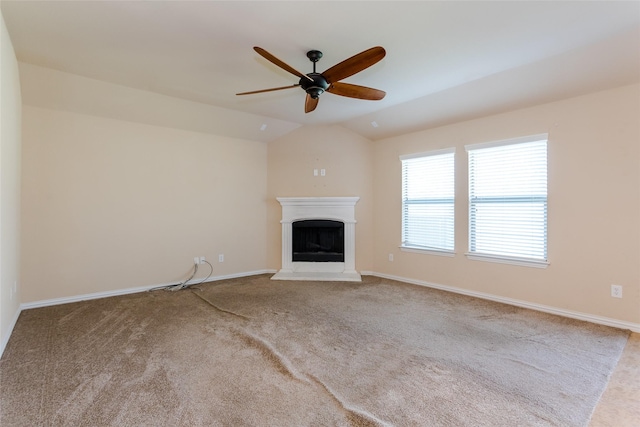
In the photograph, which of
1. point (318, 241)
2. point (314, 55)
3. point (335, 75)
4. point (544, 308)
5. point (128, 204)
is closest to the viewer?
point (335, 75)

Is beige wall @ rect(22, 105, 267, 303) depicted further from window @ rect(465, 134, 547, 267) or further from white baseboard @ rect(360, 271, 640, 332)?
window @ rect(465, 134, 547, 267)

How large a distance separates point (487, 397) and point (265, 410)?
4.34ft

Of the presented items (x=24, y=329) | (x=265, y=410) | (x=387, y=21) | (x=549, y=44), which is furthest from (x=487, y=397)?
(x=24, y=329)

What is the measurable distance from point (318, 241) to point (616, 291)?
12.5 ft

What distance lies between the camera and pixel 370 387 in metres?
1.87

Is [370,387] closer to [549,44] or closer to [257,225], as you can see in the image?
[549,44]

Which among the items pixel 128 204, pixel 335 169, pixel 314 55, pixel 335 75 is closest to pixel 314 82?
pixel 335 75

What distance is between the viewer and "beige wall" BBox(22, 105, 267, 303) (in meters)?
3.45

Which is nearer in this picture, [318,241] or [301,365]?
[301,365]

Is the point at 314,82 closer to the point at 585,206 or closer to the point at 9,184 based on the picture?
the point at 9,184

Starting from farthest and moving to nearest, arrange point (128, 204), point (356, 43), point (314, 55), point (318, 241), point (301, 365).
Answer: point (318, 241), point (128, 204), point (314, 55), point (356, 43), point (301, 365)

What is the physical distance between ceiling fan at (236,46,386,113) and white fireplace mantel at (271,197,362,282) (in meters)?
2.31

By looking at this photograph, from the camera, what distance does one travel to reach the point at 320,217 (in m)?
5.17

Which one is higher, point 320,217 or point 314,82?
point 314,82
